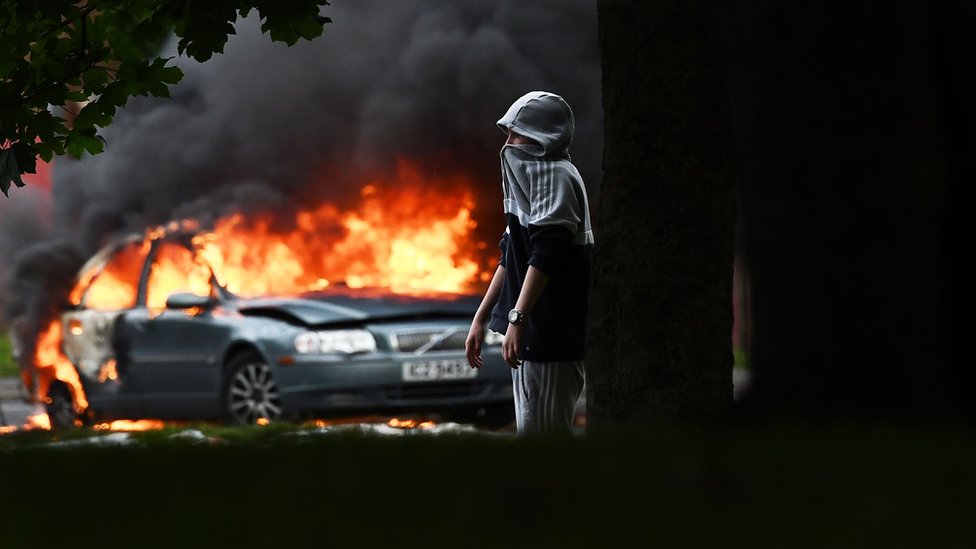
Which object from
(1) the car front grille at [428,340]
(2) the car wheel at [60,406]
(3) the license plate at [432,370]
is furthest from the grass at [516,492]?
Answer: (2) the car wheel at [60,406]

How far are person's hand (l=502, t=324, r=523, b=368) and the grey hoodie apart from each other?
42mm

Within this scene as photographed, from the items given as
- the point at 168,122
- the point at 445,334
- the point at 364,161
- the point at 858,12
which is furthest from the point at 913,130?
the point at 168,122

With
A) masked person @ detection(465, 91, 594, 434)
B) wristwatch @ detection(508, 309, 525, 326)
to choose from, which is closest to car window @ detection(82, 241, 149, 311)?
masked person @ detection(465, 91, 594, 434)

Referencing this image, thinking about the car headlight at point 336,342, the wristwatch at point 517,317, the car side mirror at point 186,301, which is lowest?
the wristwatch at point 517,317

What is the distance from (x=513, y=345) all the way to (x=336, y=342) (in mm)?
6547

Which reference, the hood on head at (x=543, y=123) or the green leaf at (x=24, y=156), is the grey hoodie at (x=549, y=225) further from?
the green leaf at (x=24, y=156)

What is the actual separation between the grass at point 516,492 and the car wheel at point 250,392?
8.36 meters

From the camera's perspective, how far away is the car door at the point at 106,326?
14.2 metres

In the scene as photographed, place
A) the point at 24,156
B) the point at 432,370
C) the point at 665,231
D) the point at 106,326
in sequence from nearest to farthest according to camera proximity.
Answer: the point at 665,231 → the point at 24,156 → the point at 432,370 → the point at 106,326

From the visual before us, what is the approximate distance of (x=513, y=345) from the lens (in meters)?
5.96

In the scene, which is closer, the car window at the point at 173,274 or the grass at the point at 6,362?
the car window at the point at 173,274

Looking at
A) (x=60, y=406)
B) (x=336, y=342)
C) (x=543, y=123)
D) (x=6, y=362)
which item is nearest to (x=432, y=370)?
(x=336, y=342)

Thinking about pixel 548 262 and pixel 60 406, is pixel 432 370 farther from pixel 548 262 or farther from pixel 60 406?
pixel 548 262

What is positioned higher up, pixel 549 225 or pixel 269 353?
pixel 549 225
